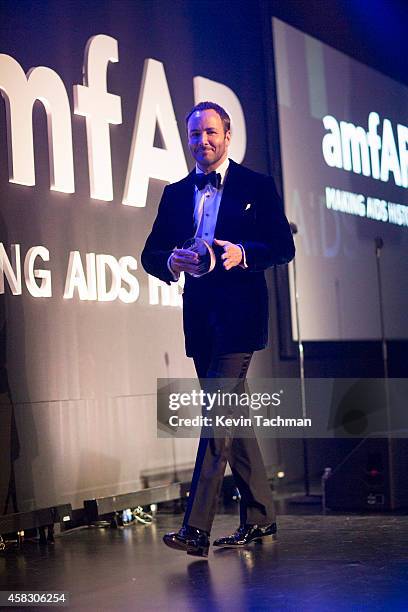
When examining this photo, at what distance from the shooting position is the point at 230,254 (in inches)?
157

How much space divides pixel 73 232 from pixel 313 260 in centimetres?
237

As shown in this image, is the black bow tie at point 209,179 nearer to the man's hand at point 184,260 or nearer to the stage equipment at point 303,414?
the man's hand at point 184,260

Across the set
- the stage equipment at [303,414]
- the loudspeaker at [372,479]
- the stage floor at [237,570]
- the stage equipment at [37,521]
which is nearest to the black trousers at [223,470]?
the stage floor at [237,570]

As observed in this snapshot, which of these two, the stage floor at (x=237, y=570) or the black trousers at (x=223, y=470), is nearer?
the stage floor at (x=237, y=570)

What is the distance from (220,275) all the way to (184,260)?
0.23 metres

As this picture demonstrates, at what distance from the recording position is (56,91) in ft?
17.2

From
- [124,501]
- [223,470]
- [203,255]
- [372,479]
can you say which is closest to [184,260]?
[203,255]

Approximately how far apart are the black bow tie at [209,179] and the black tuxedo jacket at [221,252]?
55 millimetres

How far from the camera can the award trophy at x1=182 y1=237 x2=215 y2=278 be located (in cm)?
397

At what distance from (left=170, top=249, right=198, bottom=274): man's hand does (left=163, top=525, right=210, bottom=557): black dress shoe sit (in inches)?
37.0

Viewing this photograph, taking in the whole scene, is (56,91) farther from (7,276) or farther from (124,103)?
(7,276)

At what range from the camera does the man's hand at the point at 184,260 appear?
13.1 feet

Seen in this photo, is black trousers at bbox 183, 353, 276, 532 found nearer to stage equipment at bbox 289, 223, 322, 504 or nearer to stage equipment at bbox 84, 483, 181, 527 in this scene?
stage equipment at bbox 84, 483, 181, 527

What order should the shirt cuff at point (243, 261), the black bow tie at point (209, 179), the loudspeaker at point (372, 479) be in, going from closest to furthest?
1. the shirt cuff at point (243, 261)
2. the black bow tie at point (209, 179)
3. the loudspeaker at point (372, 479)
